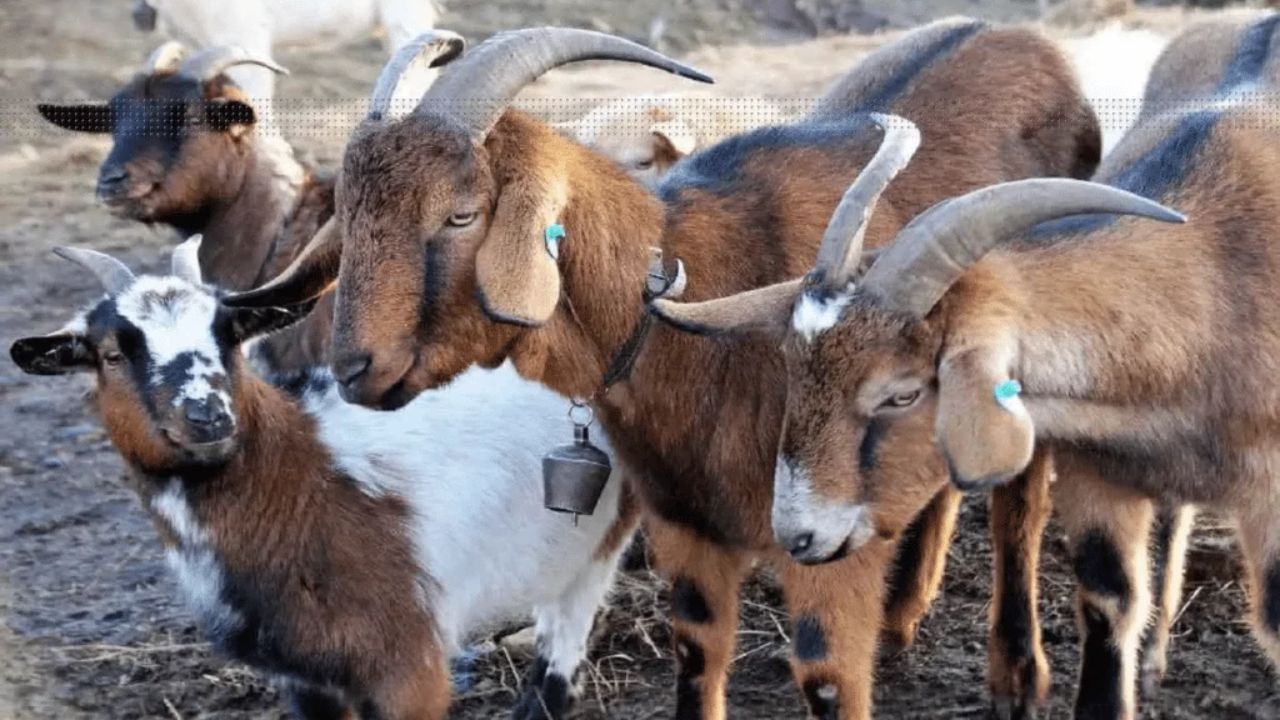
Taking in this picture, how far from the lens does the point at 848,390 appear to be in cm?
372

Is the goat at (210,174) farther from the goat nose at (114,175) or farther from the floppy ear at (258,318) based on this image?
the floppy ear at (258,318)

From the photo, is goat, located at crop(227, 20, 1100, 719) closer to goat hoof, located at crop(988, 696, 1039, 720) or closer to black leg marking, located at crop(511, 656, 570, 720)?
goat hoof, located at crop(988, 696, 1039, 720)

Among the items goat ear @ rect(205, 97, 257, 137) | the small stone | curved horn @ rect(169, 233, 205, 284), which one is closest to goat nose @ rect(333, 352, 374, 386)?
curved horn @ rect(169, 233, 205, 284)

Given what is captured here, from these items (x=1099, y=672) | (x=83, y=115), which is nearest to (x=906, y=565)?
(x=1099, y=672)

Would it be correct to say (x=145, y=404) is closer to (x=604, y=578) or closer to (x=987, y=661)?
(x=604, y=578)

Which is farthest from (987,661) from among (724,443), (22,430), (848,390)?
(22,430)

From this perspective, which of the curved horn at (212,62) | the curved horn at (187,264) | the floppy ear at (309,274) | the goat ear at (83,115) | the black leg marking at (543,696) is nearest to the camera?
the floppy ear at (309,274)

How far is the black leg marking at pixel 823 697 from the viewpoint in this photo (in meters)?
4.37

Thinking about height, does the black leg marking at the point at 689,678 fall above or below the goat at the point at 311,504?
below

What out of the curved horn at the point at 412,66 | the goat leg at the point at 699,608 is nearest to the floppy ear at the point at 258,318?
the curved horn at the point at 412,66

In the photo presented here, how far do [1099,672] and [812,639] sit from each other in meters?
0.84

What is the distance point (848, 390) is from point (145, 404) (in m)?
1.76

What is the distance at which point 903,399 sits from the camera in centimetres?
374

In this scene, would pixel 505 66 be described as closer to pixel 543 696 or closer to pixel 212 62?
pixel 543 696
